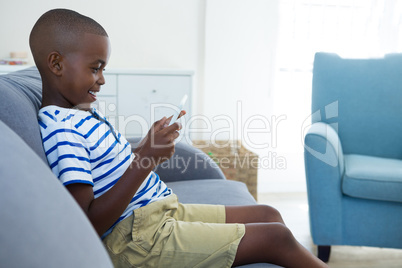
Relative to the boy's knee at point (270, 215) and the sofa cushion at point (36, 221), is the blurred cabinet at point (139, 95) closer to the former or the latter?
the boy's knee at point (270, 215)

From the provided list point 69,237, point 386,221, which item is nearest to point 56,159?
point 69,237

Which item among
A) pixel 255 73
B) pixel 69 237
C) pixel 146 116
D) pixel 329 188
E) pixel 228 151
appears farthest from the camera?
pixel 255 73

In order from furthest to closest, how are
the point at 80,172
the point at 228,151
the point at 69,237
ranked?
1. the point at 228,151
2. the point at 80,172
3. the point at 69,237

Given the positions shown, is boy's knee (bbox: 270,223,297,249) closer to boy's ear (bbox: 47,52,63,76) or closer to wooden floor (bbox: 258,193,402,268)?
boy's ear (bbox: 47,52,63,76)

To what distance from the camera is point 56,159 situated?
92 centimetres

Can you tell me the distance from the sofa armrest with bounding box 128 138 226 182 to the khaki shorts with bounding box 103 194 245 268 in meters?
0.73

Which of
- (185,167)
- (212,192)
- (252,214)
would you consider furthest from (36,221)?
(185,167)

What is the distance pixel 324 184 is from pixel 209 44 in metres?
1.57

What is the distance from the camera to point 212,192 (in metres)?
1.51

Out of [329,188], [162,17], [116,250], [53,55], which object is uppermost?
[162,17]

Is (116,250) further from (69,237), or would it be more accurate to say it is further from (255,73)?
(255,73)

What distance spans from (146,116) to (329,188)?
4.23ft

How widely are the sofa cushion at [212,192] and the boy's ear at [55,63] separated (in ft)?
2.05

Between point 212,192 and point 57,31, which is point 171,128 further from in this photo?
point 212,192
